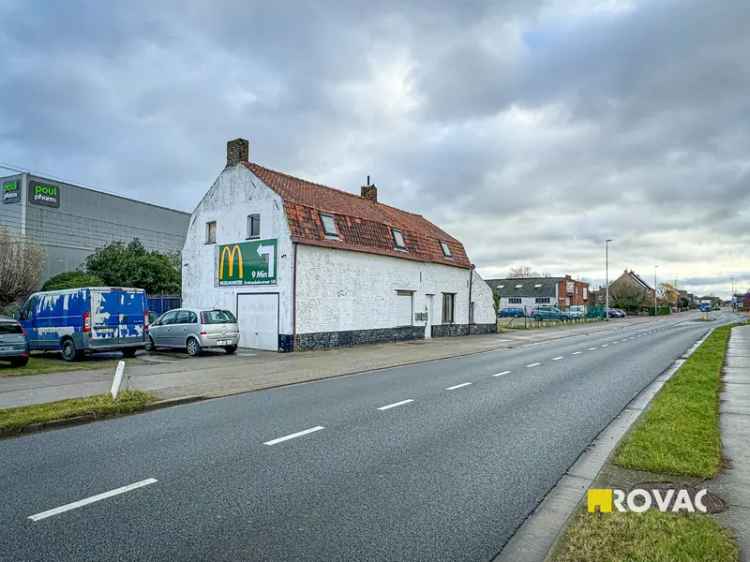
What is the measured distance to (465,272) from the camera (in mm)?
31953

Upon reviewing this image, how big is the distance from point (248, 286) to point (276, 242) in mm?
2394

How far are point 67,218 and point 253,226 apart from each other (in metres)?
30.1

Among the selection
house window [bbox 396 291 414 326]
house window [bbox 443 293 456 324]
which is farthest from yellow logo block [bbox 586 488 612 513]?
house window [bbox 443 293 456 324]

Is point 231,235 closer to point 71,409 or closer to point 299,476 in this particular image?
point 71,409

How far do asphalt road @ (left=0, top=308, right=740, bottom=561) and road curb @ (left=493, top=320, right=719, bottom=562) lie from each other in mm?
99

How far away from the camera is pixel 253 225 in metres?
22.2

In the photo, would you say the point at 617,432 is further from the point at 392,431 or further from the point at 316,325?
the point at 316,325

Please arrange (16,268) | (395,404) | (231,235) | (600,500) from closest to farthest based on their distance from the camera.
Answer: (600,500), (395,404), (231,235), (16,268)

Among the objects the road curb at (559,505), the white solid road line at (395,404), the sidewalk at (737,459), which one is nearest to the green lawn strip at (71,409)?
the white solid road line at (395,404)

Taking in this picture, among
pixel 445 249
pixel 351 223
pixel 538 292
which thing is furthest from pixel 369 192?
pixel 538 292

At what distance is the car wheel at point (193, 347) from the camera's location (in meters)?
18.1

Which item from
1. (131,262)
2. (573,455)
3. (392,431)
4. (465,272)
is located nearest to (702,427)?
(573,455)

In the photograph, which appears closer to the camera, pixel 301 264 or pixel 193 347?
pixel 193 347

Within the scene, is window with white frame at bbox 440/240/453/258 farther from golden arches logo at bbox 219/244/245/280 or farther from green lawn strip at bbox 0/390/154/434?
green lawn strip at bbox 0/390/154/434
